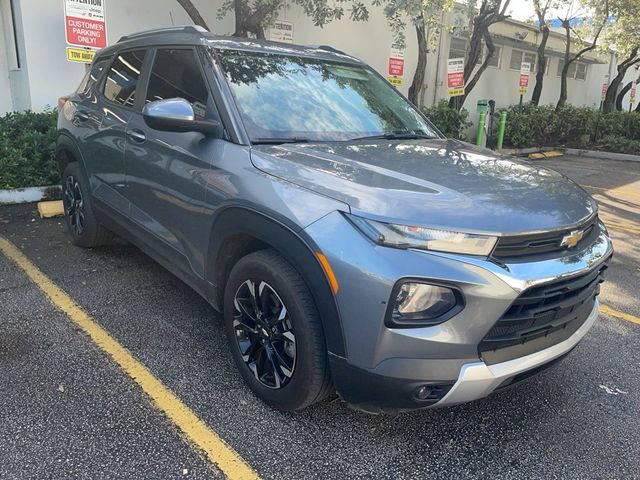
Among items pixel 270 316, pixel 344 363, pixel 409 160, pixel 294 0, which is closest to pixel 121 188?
pixel 270 316

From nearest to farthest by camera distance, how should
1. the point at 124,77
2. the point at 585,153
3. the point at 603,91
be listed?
the point at 124,77
the point at 585,153
the point at 603,91

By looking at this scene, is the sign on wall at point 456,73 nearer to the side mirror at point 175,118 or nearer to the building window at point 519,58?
the side mirror at point 175,118

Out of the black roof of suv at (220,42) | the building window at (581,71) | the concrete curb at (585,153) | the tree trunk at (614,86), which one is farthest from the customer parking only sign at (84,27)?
the building window at (581,71)

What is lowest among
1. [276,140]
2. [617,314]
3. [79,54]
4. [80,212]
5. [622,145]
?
[622,145]

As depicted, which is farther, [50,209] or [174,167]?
[50,209]

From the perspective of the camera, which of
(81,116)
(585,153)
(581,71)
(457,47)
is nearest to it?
(81,116)

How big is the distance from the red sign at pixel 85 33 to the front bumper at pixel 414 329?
5.10 metres

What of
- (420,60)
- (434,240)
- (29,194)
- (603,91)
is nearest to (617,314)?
(434,240)

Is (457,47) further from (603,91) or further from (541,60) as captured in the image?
(603,91)

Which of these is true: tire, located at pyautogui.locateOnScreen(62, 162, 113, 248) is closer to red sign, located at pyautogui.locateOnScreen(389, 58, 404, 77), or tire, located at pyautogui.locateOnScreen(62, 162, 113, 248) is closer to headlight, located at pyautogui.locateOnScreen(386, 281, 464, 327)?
headlight, located at pyautogui.locateOnScreen(386, 281, 464, 327)

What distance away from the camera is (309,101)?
334 centimetres

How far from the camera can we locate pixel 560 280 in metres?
2.26

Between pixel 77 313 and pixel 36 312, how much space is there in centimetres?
29

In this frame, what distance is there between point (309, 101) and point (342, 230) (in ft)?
4.63
